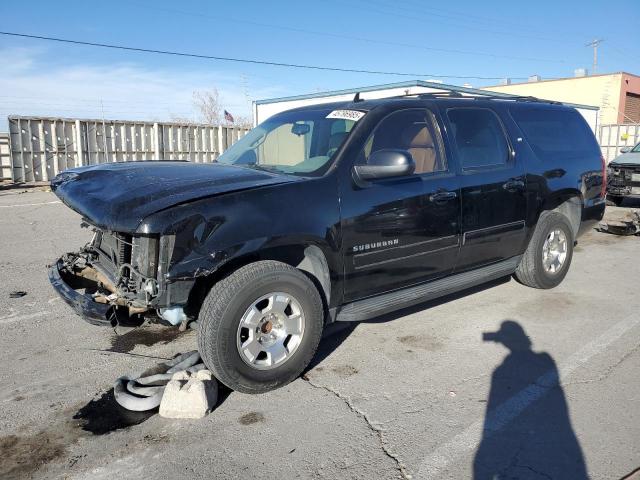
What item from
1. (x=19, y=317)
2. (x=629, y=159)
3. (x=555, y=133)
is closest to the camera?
(x=19, y=317)

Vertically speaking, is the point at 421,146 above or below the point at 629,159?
above

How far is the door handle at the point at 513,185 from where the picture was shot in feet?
15.7

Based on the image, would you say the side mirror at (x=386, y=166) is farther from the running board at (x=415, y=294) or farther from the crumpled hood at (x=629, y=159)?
the crumpled hood at (x=629, y=159)

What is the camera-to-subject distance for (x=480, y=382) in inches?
142

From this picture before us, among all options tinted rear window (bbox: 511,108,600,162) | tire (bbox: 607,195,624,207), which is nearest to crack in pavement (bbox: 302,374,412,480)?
tinted rear window (bbox: 511,108,600,162)

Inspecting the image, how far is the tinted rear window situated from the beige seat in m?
1.37

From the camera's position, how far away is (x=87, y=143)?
18078mm

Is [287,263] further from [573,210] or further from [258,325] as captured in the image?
[573,210]

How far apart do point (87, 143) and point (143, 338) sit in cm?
1571

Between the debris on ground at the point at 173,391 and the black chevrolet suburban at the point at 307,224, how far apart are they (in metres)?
0.15

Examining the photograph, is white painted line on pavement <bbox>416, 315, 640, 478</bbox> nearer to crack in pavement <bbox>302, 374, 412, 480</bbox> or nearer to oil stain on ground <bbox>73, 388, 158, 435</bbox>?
crack in pavement <bbox>302, 374, 412, 480</bbox>

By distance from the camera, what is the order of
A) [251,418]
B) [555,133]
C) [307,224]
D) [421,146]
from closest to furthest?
[251,418]
[307,224]
[421,146]
[555,133]

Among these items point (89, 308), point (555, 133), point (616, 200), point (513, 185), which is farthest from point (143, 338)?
point (616, 200)

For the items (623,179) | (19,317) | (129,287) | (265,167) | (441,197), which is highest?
(265,167)
